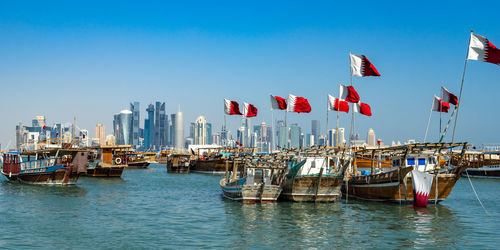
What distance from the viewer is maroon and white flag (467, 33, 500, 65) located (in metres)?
29.5

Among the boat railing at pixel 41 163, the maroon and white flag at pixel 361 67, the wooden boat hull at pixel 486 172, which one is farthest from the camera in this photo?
the wooden boat hull at pixel 486 172

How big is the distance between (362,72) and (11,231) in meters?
28.4

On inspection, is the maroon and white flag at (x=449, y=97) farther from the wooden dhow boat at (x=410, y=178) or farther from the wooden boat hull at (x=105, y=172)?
the wooden boat hull at (x=105, y=172)

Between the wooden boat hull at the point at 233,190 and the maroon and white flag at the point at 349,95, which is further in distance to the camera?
the maroon and white flag at the point at 349,95

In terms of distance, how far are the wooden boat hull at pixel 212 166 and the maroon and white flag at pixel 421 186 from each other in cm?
6144

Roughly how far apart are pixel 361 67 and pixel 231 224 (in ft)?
61.1

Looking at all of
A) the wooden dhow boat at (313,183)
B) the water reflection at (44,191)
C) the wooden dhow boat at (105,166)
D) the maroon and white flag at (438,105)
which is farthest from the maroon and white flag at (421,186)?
the wooden dhow boat at (105,166)

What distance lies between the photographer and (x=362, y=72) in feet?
130

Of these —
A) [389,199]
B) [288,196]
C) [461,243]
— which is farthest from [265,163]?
[461,243]

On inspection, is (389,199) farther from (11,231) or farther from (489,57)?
(11,231)

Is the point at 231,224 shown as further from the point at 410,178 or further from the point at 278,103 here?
the point at 278,103

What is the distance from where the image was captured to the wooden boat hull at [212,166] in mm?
96900

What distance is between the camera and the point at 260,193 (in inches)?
1449

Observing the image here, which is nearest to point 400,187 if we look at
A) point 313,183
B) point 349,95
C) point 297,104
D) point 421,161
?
point 313,183
